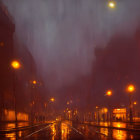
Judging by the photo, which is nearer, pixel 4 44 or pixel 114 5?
pixel 114 5

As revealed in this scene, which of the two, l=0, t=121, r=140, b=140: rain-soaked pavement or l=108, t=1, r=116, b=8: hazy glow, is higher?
l=108, t=1, r=116, b=8: hazy glow

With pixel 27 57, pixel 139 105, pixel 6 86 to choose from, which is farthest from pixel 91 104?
pixel 6 86

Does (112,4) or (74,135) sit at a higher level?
(112,4)

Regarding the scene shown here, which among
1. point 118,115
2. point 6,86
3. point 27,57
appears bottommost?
point 118,115

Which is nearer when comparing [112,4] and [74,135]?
[112,4]

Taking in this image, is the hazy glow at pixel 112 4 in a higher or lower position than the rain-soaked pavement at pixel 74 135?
higher

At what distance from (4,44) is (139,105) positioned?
6490cm

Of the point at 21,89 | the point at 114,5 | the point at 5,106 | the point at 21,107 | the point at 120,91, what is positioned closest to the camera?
the point at 114,5

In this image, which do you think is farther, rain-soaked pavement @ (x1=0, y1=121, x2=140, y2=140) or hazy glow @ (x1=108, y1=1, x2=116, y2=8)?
rain-soaked pavement @ (x1=0, y1=121, x2=140, y2=140)

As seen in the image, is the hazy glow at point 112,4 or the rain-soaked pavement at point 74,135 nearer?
the hazy glow at point 112,4

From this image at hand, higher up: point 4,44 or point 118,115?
point 4,44

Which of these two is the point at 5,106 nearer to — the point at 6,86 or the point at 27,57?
the point at 6,86

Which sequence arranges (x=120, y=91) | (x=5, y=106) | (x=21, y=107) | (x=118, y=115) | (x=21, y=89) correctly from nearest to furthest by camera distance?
(x=5, y=106)
(x=118, y=115)
(x=21, y=107)
(x=21, y=89)
(x=120, y=91)

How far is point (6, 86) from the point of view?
73312 mm
